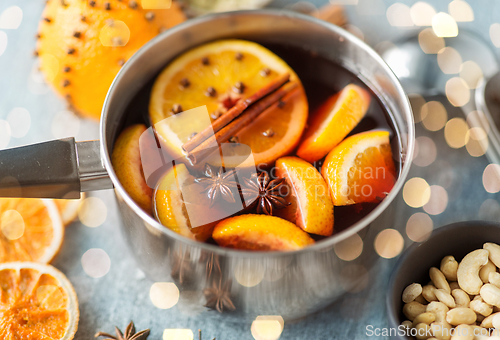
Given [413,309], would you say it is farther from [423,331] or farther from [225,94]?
[225,94]

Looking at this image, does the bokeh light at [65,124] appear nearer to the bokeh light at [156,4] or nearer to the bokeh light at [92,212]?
the bokeh light at [92,212]

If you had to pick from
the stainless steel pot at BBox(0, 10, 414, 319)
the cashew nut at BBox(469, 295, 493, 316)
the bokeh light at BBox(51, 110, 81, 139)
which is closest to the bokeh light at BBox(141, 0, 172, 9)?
the stainless steel pot at BBox(0, 10, 414, 319)

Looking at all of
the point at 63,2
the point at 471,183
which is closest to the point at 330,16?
the point at 471,183

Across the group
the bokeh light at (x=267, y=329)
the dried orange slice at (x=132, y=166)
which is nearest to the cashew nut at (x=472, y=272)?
the bokeh light at (x=267, y=329)

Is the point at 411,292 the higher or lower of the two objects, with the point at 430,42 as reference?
lower

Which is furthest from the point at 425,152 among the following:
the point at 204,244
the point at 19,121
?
the point at 19,121

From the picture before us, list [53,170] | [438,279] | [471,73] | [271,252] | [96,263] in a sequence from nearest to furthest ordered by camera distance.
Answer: [271,252] → [53,170] → [438,279] → [96,263] → [471,73]
